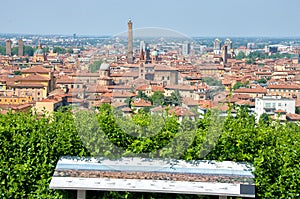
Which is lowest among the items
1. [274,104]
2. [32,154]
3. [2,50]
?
[274,104]

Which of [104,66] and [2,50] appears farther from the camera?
[2,50]

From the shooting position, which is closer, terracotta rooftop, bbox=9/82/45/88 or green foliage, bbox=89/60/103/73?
green foliage, bbox=89/60/103/73

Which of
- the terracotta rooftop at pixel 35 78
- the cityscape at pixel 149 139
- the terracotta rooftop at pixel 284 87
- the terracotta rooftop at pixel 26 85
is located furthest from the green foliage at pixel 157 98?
the terracotta rooftop at pixel 284 87

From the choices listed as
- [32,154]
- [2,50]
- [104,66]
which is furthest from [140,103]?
[2,50]

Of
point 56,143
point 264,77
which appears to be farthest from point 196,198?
point 264,77

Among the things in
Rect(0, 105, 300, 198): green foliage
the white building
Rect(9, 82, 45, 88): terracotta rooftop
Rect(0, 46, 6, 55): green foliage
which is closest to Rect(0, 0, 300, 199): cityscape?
Rect(0, 105, 300, 198): green foliage

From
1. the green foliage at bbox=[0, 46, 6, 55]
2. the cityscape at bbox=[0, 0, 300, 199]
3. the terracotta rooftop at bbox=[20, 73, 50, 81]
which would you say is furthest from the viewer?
the green foliage at bbox=[0, 46, 6, 55]

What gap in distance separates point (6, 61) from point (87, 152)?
49.9 m

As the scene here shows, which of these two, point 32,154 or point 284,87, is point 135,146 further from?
point 284,87

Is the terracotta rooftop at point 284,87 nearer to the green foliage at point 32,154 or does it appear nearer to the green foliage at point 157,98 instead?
the green foliage at point 157,98

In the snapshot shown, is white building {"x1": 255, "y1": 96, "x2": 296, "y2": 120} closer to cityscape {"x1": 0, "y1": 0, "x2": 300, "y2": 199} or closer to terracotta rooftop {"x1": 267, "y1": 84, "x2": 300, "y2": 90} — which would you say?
terracotta rooftop {"x1": 267, "y1": 84, "x2": 300, "y2": 90}

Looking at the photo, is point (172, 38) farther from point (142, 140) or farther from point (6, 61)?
point (6, 61)

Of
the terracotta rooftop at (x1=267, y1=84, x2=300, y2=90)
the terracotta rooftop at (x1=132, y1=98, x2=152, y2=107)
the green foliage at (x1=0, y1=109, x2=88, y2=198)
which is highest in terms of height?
the terracotta rooftop at (x1=132, y1=98, x2=152, y2=107)

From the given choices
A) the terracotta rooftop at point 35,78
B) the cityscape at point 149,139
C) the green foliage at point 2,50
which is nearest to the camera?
the cityscape at point 149,139
